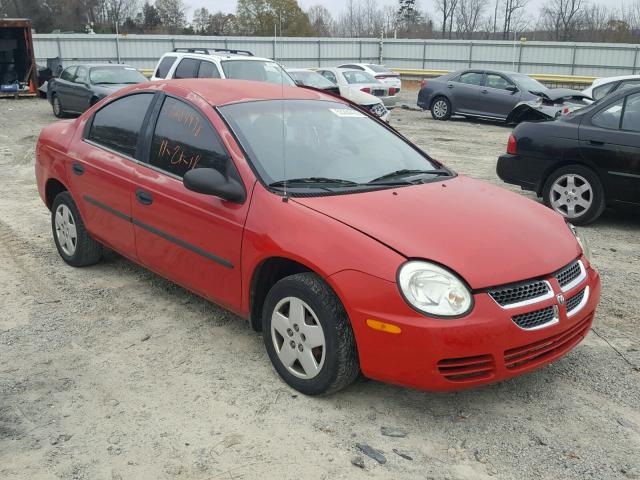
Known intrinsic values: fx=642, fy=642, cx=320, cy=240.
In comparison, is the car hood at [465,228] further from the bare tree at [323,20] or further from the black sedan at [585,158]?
the bare tree at [323,20]

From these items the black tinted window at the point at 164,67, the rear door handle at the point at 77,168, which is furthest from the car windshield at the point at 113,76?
the rear door handle at the point at 77,168

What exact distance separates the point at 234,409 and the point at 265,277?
755 mm

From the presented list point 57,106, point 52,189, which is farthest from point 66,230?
point 57,106

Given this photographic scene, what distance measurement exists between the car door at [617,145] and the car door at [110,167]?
4604 mm

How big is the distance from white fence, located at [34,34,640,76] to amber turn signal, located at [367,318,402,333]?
26152 millimetres

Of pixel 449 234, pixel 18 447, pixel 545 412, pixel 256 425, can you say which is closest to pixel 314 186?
pixel 449 234

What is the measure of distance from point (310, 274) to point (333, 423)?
75 cm

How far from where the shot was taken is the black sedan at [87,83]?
15062 millimetres

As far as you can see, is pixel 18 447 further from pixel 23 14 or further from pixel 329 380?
pixel 23 14

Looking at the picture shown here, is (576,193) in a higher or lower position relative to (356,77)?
lower

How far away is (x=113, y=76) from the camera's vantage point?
15.7 m

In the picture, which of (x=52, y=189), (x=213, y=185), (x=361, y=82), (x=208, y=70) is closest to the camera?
(x=213, y=185)

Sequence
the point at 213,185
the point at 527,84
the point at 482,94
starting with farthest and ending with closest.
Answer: the point at 482,94
the point at 527,84
the point at 213,185

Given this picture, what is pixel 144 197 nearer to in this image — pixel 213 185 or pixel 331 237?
pixel 213 185
